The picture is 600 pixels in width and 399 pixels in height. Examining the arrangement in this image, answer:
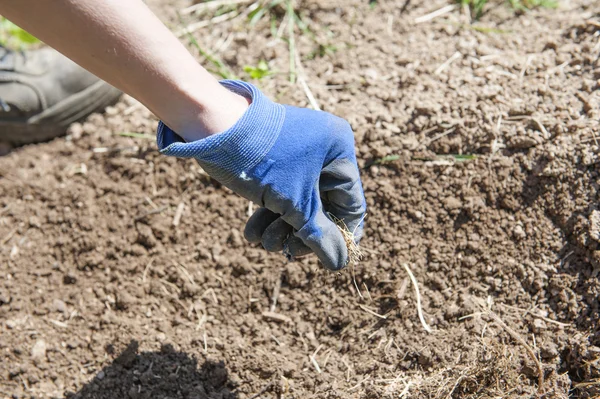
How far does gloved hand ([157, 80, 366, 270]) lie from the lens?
1.38 m

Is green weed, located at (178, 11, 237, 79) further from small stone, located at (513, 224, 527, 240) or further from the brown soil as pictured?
small stone, located at (513, 224, 527, 240)

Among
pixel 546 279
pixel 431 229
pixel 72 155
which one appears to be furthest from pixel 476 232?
pixel 72 155

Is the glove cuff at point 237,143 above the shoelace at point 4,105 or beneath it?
above

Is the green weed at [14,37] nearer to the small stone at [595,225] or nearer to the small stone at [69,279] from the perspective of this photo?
the small stone at [69,279]

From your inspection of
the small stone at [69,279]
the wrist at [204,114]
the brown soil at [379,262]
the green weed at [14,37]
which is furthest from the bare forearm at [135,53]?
the green weed at [14,37]

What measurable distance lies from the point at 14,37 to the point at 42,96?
0.68 meters

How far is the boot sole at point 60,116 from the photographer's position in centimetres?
251

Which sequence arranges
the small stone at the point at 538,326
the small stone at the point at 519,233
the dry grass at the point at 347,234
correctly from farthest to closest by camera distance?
the small stone at the point at 519,233
the small stone at the point at 538,326
the dry grass at the point at 347,234

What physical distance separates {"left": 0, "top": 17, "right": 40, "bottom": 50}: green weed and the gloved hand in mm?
1915

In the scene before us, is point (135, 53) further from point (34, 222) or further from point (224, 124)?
point (34, 222)

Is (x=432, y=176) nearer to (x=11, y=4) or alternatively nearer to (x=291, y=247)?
(x=291, y=247)

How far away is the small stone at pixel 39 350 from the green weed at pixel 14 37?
173 centimetres

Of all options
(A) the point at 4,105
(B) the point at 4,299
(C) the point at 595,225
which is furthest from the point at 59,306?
(C) the point at 595,225

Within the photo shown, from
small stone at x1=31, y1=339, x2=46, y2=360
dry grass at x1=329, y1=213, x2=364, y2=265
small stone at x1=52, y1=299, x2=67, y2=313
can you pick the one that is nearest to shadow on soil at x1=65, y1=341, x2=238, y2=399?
small stone at x1=31, y1=339, x2=46, y2=360
